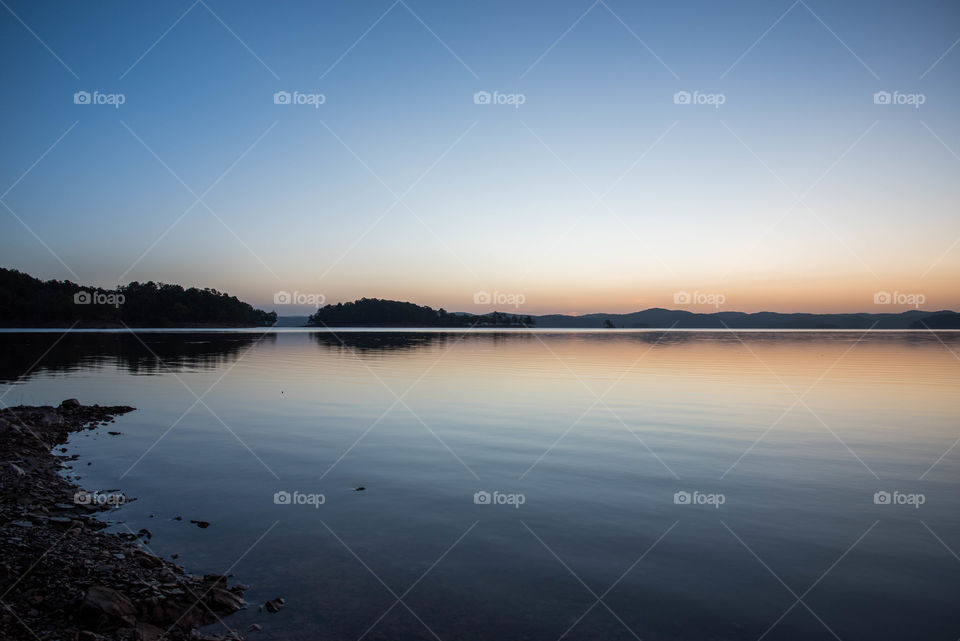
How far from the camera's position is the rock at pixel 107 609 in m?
6.86

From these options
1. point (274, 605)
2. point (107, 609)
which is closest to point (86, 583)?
point (107, 609)

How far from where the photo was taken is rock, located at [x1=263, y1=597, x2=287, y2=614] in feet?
25.5

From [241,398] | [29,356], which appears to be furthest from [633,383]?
[29,356]

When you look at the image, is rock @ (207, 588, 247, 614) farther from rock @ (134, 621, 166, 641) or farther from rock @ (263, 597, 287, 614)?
rock @ (134, 621, 166, 641)

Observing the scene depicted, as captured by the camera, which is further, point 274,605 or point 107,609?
point 274,605

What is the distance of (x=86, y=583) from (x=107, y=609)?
1.06 metres

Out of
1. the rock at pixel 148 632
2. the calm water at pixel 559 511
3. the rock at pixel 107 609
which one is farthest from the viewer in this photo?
the calm water at pixel 559 511

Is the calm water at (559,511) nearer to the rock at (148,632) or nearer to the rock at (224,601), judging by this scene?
the rock at (224,601)

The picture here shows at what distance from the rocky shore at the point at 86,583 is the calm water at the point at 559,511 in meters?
0.55

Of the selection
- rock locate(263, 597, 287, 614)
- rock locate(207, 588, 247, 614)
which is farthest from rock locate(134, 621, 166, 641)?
rock locate(263, 597, 287, 614)

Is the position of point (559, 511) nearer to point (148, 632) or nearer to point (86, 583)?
point (148, 632)

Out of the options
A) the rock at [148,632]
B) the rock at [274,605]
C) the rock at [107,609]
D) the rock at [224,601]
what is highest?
the rock at [107,609]

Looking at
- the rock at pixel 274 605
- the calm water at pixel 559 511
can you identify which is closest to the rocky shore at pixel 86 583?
the rock at pixel 274 605

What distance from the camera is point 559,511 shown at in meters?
11.9
